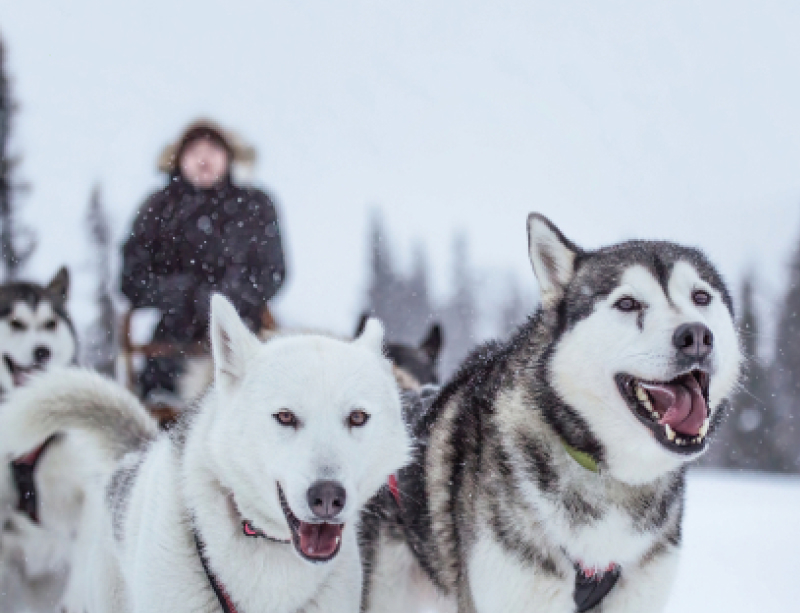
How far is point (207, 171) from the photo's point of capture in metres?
4.39

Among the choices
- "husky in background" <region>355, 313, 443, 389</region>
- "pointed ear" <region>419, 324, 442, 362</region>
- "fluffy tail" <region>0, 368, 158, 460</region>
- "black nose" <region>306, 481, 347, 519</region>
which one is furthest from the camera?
"pointed ear" <region>419, 324, 442, 362</region>

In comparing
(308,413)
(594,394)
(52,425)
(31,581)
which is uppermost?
(594,394)

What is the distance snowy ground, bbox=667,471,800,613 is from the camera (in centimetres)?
432

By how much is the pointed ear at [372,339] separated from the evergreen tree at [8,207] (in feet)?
52.4

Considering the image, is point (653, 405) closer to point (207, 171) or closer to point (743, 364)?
point (743, 364)

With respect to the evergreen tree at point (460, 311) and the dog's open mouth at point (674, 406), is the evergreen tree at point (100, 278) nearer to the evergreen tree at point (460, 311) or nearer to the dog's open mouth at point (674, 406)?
the evergreen tree at point (460, 311)

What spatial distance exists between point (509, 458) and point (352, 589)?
0.64 metres

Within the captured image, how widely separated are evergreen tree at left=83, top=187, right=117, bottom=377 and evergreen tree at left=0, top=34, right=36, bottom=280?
4.08 m

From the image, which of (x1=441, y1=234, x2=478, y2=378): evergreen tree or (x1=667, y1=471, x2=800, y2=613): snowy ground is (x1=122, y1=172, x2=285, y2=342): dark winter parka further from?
(x1=441, y1=234, x2=478, y2=378): evergreen tree

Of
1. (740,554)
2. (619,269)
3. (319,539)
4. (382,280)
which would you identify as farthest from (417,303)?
(319,539)

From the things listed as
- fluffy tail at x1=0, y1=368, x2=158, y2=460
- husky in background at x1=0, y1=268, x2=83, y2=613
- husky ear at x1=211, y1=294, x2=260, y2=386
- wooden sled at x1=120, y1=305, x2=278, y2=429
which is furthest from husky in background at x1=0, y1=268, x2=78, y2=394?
husky ear at x1=211, y1=294, x2=260, y2=386

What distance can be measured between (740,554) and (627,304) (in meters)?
3.93

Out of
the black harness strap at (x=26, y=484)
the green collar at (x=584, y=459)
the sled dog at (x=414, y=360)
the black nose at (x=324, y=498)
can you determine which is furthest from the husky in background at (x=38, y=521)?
the green collar at (x=584, y=459)

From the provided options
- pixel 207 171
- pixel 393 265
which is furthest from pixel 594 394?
pixel 393 265
